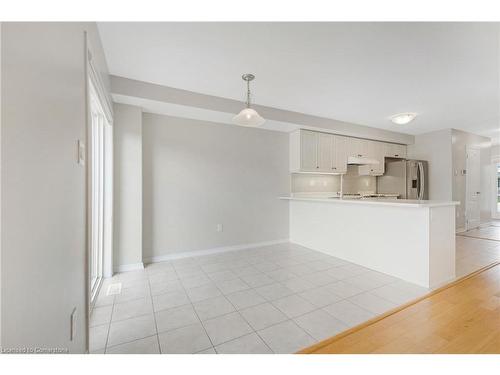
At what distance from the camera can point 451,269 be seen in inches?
99.7

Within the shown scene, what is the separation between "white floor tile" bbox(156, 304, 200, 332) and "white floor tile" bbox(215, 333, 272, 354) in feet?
1.31

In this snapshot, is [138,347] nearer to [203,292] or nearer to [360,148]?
[203,292]

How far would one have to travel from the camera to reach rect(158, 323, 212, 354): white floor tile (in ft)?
4.87

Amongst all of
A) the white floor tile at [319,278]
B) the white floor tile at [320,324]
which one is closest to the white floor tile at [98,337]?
the white floor tile at [320,324]

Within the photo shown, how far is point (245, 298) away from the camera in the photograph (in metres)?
2.17

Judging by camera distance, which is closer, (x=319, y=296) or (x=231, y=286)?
(x=319, y=296)

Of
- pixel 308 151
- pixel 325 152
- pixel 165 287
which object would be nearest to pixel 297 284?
pixel 165 287

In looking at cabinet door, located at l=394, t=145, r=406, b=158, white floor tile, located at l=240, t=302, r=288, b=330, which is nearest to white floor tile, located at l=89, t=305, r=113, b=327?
white floor tile, located at l=240, t=302, r=288, b=330

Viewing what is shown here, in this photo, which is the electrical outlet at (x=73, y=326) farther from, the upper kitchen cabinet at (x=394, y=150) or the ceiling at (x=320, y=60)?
the upper kitchen cabinet at (x=394, y=150)

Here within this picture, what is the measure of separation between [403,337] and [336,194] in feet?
12.3

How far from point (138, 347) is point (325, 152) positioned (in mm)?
4171

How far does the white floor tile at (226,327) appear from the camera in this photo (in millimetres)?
1599

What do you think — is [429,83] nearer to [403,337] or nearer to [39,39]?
[403,337]
